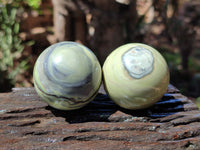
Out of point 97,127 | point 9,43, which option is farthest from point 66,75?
point 9,43

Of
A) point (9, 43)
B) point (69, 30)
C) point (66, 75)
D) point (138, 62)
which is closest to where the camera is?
point (66, 75)

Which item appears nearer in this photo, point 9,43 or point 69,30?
point 9,43

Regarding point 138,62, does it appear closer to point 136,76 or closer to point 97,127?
point 136,76

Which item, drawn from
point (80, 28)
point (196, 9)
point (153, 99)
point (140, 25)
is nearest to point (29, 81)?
point (80, 28)

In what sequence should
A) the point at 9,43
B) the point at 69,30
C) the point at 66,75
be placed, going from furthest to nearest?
the point at 69,30, the point at 9,43, the point at 66,75

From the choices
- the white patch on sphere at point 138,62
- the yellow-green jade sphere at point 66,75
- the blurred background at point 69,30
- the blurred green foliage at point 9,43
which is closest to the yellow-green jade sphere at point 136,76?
the white patch on sphere at point 138,62

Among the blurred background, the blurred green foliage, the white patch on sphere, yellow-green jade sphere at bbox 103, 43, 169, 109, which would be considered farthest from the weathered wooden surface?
the blurred green foliage
